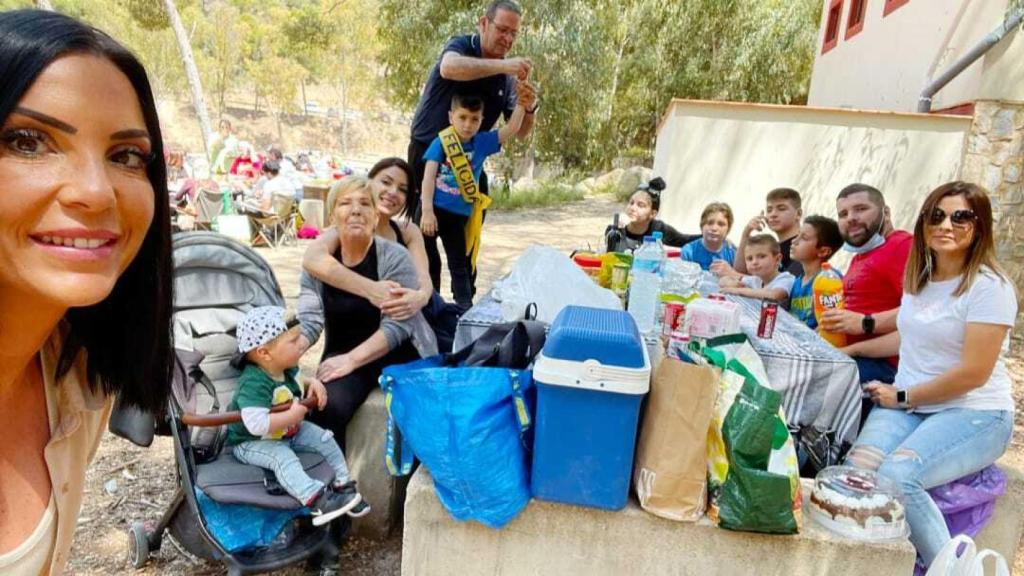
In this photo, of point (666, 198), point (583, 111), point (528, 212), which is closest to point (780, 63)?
point (583, 111)

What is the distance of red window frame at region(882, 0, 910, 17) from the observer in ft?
33.1

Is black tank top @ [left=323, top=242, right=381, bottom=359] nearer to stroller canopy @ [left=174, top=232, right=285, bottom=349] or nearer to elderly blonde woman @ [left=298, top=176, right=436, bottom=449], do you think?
elderly blonde woman @ [left=298, top=176, right=436, bottom=449]

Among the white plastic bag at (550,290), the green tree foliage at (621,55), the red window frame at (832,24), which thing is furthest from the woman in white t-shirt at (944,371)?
the red window frame at (832,24)

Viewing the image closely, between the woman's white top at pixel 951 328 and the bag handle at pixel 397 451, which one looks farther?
the woman's white top at pixel 951 328

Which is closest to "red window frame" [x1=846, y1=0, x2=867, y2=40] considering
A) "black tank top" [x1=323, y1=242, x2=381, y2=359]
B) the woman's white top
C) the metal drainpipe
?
the metal drainpipe

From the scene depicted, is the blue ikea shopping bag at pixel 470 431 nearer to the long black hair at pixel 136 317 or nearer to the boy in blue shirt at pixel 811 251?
the long black hair at pixel 136 317

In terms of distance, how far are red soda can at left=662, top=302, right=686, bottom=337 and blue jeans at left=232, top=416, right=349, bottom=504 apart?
146cm

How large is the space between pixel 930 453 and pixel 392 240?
2681 mm

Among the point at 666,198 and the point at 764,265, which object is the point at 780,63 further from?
the point at 764,265

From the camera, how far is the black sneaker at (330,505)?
2.47 meters

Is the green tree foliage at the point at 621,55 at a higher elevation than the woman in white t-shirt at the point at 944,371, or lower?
higher

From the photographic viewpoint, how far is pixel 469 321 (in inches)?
113

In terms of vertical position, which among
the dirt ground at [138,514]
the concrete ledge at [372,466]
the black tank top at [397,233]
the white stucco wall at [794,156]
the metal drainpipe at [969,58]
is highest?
the metal drainpipe at [969,58]

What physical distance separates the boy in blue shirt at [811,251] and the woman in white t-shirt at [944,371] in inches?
38.6
